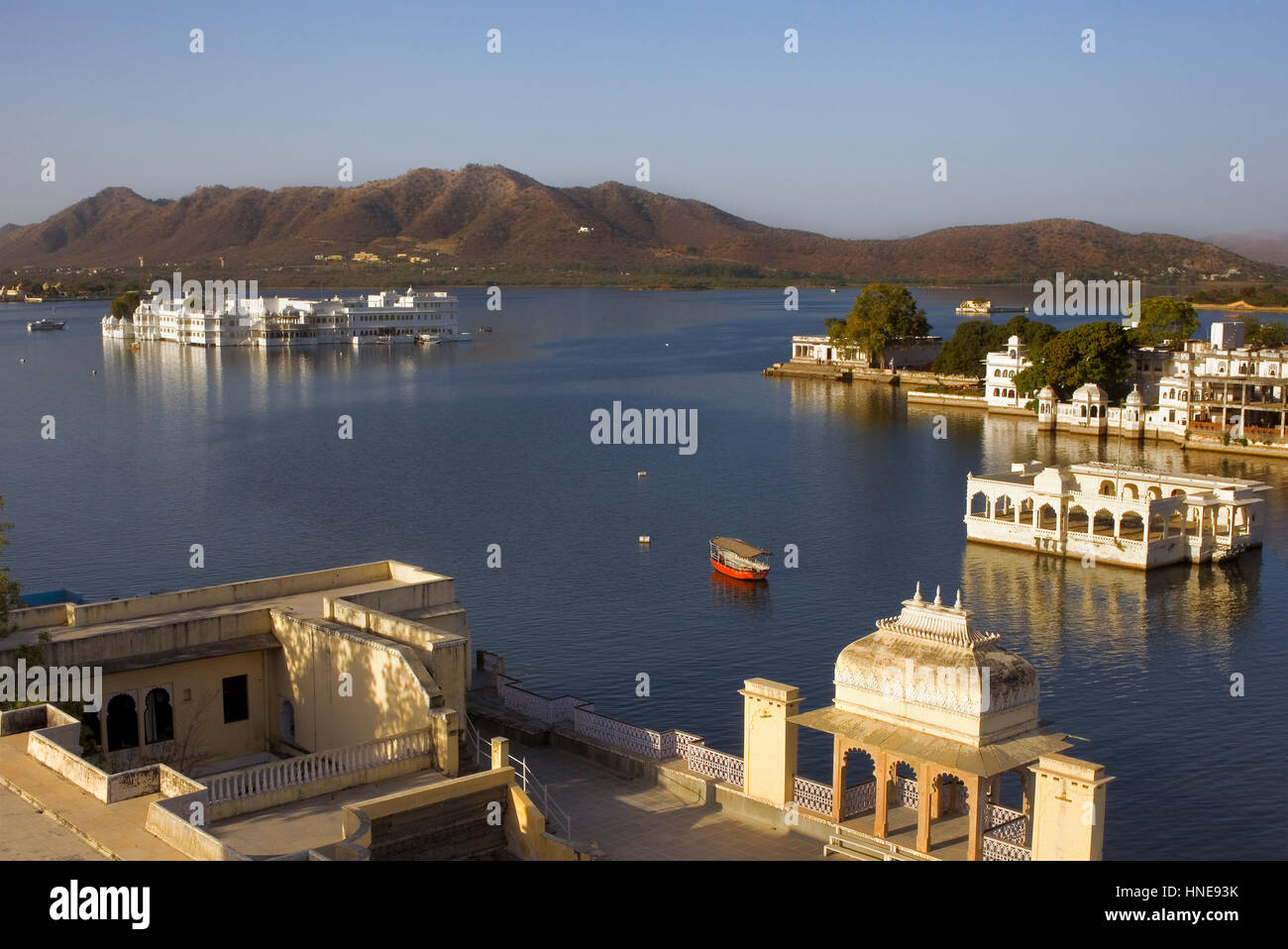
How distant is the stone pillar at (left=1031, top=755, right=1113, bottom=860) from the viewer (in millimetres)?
11930

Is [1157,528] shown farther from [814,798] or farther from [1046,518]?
[814,798]

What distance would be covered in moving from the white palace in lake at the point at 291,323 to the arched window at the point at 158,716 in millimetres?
99955

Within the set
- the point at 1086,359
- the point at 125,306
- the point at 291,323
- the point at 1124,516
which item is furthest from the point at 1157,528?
the point at 125,306

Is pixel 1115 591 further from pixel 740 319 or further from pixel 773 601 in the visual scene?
pixel 740 319

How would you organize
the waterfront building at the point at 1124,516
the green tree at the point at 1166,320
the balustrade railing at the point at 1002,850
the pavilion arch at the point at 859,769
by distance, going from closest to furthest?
the balustrade railing at the point at 1002,850 < the pavilion arch at the point at 859,769 < the waterfront building at the point at 1124,516 < the green tree at the point at 1166,320

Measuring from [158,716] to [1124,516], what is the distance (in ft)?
98.0

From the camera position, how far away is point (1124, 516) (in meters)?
38.7

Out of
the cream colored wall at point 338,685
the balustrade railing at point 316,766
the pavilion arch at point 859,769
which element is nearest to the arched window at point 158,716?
the cream colored wall at point 338,685

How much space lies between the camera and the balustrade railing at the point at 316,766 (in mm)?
11953

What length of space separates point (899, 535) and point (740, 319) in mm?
125067

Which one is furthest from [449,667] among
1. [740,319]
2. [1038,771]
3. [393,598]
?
[740,319]

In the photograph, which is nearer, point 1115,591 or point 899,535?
point 1115,591

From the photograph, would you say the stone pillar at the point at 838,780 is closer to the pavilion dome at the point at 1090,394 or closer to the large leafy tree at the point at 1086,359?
the pavilion dome at the point at 1090,394
